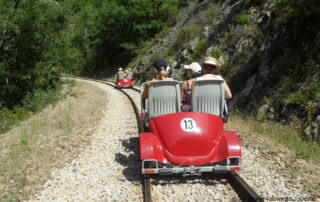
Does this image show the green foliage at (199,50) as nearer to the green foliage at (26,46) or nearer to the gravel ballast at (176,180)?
the green foliage at (26,46)

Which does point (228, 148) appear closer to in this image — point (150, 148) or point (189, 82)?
point (150, 148)

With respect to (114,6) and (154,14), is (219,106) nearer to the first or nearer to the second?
(154,14)

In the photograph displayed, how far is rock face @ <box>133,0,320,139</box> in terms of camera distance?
7.00m

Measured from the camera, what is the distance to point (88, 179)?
471 centimetres

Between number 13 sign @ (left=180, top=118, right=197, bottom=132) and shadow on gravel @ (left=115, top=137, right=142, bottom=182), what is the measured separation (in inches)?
48.4

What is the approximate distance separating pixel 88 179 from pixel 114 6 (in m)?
33.4

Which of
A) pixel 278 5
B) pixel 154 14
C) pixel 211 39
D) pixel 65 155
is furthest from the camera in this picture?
pixel 154 14

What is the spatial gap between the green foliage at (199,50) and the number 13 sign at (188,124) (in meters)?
13.2

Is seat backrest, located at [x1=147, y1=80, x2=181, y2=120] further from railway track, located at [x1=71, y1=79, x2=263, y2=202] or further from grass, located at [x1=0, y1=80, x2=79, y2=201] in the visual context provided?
grass, located at [x1=0, y1=80, x2=79, y2=201]

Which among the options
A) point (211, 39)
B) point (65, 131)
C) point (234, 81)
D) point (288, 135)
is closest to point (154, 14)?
point (211, 39)

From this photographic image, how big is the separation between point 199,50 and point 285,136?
1203cm

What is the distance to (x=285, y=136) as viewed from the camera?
6.20 m

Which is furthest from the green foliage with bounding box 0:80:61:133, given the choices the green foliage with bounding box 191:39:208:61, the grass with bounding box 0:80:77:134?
the green foliage with bounding box 191:39:208:61

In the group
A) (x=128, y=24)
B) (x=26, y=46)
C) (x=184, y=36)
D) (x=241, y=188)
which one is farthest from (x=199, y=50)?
(x=128, y=24)
